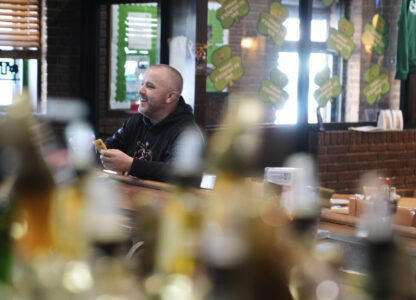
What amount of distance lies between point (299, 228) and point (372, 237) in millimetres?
232

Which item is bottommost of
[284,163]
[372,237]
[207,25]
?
[284,163]

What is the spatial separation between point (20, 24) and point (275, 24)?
2.17m

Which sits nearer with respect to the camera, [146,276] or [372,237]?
[372,237]

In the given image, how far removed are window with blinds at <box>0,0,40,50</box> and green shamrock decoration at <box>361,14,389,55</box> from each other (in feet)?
9.89

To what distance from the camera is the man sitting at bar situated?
4.87m

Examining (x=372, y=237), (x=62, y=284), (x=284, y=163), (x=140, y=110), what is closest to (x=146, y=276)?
(x=62, y=284)

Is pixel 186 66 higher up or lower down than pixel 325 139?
higher up

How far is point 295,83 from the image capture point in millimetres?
7250

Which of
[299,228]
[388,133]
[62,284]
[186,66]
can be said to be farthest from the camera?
[388,133]

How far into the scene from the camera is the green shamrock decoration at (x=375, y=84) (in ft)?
26.0

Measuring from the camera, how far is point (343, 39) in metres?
7.63

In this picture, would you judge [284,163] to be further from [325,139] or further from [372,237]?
[372,237]

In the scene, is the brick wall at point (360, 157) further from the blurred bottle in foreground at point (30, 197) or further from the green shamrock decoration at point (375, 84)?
the blurred bottle in foreground at point (30, 197)

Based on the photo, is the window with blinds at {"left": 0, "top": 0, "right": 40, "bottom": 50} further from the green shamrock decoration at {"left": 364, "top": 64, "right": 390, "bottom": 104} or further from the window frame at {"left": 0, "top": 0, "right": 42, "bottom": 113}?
the green shamrock decoration at {"left": 364, "top": 64, "right": 390, "bottom": 104}
